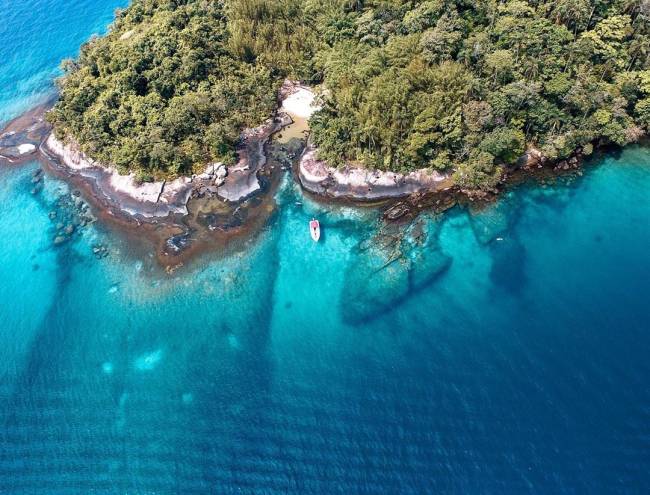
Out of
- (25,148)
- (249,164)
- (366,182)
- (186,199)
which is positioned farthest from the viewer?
(25,148)

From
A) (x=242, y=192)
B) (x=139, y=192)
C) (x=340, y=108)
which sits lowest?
(x=242, y=192)

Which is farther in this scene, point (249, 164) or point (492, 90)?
point (249, 164)

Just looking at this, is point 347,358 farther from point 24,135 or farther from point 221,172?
point 24,135

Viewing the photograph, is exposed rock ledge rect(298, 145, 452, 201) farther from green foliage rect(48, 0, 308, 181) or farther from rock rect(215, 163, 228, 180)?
green foliage rect(48, 0, 308, 181)

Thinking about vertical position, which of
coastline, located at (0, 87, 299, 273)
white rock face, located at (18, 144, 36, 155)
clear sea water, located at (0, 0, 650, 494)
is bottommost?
clear sea water, located at (0, 0, 650, 494)

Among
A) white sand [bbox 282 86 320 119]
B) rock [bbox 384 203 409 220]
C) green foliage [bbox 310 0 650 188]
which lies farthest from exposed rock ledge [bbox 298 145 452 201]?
white sand [bbox 282 86 320 119]

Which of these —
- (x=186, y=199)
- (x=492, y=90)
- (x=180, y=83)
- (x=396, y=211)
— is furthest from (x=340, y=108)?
(x=180, y=83)
